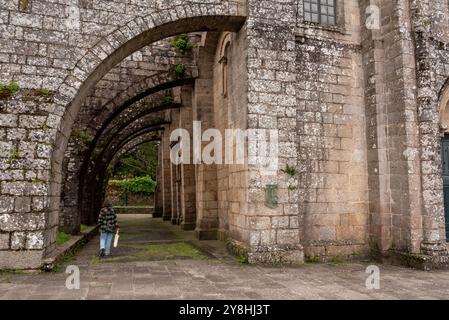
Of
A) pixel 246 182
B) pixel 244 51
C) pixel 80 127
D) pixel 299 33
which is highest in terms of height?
pixel 299 33

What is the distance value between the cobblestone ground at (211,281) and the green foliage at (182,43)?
6.06m

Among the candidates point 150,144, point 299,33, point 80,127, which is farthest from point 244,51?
point 150,144

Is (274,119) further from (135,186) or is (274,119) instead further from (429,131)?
(135,186)

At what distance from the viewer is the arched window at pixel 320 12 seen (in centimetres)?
786

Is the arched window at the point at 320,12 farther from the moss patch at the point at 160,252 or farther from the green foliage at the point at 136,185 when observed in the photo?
the green foliage at the point at 136,185

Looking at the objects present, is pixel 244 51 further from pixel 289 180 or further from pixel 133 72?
pixel 133 72

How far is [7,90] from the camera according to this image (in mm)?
5730

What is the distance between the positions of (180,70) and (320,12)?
4207 millimetres

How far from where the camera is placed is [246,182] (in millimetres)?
6469

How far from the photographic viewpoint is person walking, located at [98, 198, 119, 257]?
734 centimetres

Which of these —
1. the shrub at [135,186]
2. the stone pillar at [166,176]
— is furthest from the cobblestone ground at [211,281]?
the shrub at [135,186]

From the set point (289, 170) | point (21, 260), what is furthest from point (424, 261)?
point (21, 260)

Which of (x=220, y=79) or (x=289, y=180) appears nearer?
(x=289, y=180)

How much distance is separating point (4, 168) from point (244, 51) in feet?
14.0
